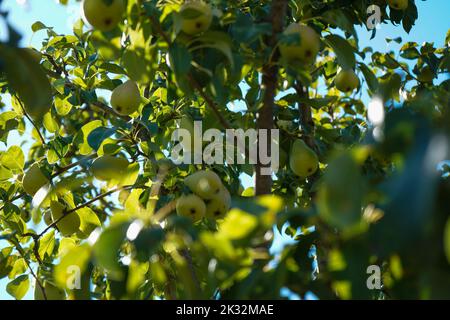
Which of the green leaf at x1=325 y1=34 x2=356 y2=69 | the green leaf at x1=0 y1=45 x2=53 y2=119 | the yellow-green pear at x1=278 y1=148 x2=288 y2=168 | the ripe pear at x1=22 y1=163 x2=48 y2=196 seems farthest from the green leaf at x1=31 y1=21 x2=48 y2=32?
the green leaf at x1=0 y1=45 x2=53 y2=119

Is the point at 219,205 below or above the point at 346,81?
below

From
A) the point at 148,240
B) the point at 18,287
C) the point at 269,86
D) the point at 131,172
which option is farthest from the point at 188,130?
the point at 148,240

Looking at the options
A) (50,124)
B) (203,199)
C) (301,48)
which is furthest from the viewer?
(50,124)

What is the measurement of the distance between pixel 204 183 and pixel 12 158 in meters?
1.32

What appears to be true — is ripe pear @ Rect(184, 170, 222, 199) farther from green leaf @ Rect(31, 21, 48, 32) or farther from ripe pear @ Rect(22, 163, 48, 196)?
green leaf @ Rect(31, 21, 48, 32)

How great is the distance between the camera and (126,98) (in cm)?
263

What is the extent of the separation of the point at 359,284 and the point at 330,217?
242mm

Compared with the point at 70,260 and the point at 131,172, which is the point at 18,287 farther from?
the point at 70,260

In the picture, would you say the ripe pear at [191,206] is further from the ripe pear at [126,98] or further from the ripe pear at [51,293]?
the ripe pear at [126,98]

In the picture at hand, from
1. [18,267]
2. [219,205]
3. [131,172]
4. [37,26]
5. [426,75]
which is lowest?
[18,267]

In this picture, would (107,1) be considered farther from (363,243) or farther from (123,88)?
(363,243)

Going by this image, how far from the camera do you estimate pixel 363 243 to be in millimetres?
1211

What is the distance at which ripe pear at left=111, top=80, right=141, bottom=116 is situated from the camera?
8.62 feet

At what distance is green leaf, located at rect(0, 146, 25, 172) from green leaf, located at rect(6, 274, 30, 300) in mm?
764
